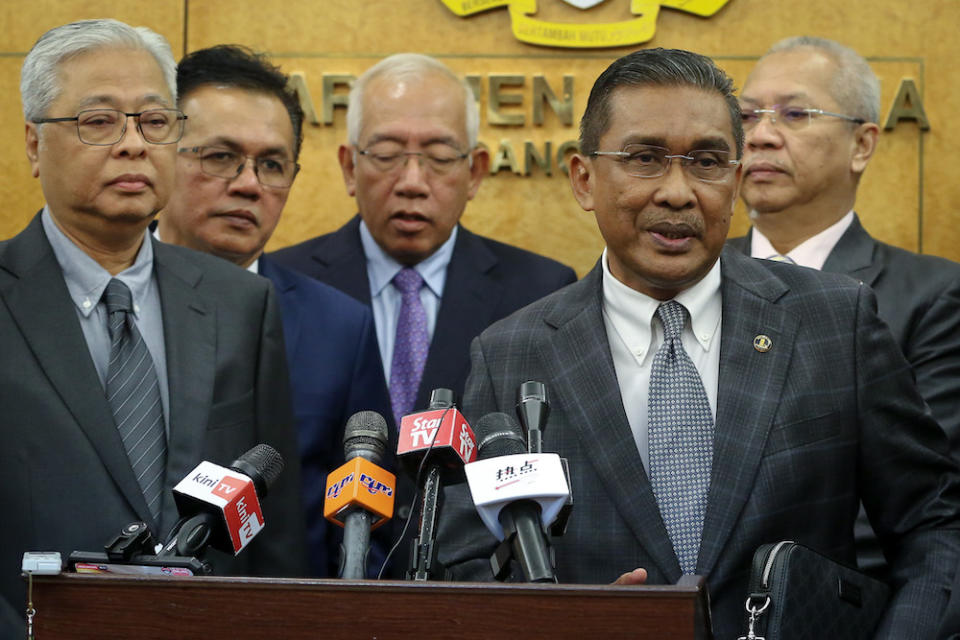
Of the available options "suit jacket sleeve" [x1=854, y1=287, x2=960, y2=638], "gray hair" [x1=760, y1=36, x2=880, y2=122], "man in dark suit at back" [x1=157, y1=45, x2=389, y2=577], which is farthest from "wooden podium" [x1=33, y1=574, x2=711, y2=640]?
"gray hair" [x1=760, y1=36, x2=880, y2=122]

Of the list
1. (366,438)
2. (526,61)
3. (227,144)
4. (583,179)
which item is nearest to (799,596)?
(366,438)

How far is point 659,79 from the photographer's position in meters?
2.99

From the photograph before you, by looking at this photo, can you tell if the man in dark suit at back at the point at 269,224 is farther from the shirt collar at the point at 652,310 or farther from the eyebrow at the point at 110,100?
the shirt collar at the point at 652,310

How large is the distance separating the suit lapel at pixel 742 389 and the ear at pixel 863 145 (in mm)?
1623

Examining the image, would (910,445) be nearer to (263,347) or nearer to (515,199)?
(263,347)

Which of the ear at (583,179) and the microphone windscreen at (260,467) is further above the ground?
the ear at (583,179)

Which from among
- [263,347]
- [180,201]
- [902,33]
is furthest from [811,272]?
[902,33]

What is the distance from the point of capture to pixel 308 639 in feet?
6.55

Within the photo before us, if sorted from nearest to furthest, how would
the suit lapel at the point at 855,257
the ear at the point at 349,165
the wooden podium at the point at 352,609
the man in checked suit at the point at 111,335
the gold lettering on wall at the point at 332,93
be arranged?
1. the wooden podium at the point at 352,609
2. the man in checked suit at the point at 111,335
3. the suit lapel at the point at 855,257
4. the ear at the point at 349,165
5. the gold lettering on wall at the point at 332,93

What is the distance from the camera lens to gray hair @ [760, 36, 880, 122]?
4.52 m

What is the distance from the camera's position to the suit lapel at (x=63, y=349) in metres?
2.87

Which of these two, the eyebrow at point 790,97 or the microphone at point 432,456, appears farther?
the eyebrow at point 790,97

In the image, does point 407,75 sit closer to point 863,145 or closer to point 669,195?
point 863,145

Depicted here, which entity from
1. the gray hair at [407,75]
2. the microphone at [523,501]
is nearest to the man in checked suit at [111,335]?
the microphone at [523,501]
